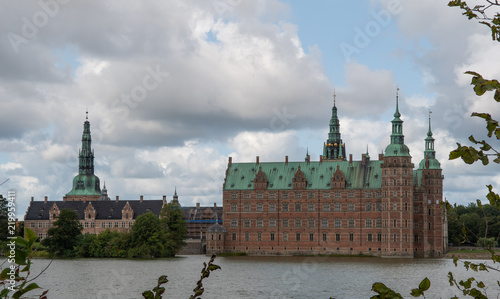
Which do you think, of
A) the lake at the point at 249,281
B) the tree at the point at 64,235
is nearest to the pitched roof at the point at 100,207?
the tree at the point at 64,235

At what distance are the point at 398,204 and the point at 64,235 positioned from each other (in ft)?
131

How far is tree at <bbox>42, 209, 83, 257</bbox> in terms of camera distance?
267ft

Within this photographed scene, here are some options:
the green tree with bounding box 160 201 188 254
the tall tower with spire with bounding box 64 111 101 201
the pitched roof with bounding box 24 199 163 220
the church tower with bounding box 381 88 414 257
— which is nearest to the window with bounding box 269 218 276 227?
the green tree with bounding box 160 201 188 254

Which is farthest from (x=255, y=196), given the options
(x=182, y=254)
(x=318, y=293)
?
(x=318, y=293)

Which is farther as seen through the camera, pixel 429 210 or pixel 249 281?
pixel 429 210

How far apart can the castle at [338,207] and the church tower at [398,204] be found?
0.40ft

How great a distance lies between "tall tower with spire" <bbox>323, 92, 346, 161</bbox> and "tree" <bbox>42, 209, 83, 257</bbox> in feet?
182

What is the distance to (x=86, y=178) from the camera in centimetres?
13562

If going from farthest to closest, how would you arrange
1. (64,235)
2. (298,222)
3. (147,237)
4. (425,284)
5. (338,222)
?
1. (298,222)
2. (338,222)
3. (64,235)
4. (147,237)
5. (425,284)

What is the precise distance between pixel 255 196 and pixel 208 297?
53943mm

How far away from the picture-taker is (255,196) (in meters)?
93.9

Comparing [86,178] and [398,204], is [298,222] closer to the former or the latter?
[398,204]

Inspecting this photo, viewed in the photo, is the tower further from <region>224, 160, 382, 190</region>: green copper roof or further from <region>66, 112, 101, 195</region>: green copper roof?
<region>66, 112, 101, 195</region>: green copper roof

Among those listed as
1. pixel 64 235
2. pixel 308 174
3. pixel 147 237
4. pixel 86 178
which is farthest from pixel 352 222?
pixel 86 178
